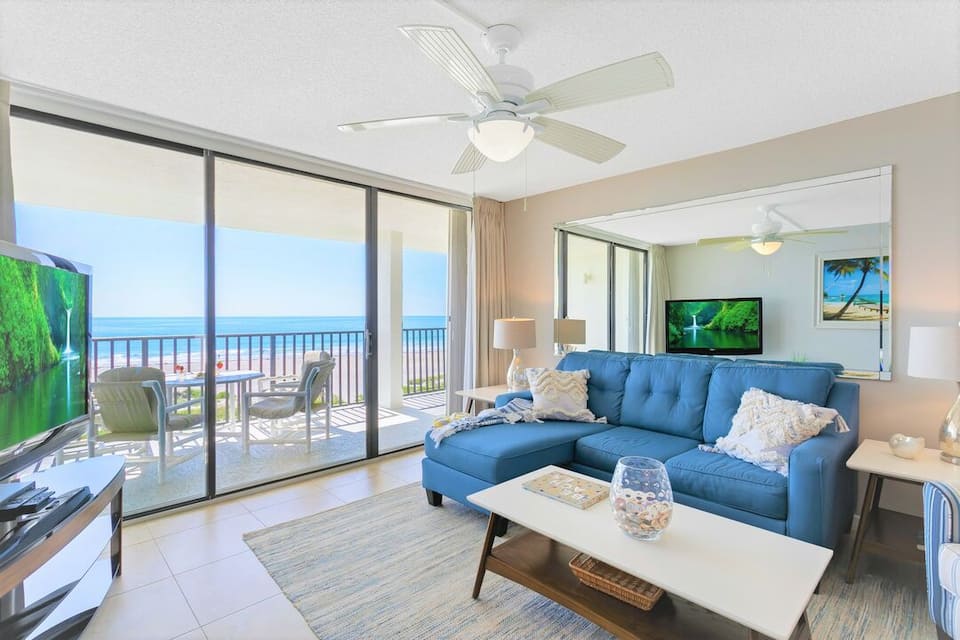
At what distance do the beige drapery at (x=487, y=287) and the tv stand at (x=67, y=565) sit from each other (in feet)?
9.71

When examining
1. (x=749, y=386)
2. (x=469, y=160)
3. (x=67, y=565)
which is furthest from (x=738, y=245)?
(x=67, y=565)

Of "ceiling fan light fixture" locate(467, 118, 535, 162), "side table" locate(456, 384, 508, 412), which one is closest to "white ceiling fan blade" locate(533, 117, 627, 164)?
"ceiling fan light fixture" locate(467, 118, 535, 162)

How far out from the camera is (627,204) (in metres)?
3.84

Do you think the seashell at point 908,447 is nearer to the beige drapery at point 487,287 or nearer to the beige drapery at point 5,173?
the beige drapery at point 487,287

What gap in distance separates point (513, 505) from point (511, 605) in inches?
17.9

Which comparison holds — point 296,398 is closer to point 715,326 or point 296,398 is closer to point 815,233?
point 715,326

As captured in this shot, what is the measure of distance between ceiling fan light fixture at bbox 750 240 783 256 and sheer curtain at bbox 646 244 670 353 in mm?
641

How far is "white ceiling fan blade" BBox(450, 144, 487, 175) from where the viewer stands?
2.29 m

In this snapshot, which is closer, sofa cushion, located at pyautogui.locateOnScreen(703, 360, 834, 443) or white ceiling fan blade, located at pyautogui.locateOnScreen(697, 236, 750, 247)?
sofa cushion, located at pyautogui.locateOnScreen(703, 360, 834, 443)

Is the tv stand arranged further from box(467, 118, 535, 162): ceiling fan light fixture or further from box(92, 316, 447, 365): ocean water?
box(467, 118, 535, 162): ceiling fan light fixture

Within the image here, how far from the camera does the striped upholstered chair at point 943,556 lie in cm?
148

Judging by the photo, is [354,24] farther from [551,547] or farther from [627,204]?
[627,204]

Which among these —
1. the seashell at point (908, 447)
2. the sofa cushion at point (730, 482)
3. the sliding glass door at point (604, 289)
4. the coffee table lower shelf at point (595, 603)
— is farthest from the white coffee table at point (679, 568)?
the sliding glass door at point (604, 289)

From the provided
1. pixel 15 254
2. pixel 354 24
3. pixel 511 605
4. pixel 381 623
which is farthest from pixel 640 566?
pixel 15 254
